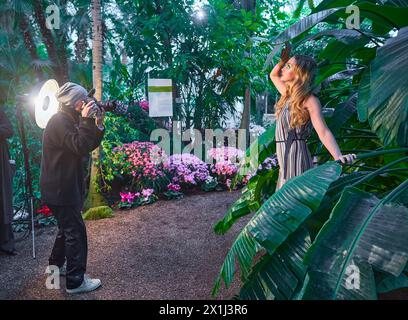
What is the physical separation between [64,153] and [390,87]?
221 cm

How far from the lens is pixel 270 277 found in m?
1.54

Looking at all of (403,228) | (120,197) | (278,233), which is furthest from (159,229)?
(403,228)

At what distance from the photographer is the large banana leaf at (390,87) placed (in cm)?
133

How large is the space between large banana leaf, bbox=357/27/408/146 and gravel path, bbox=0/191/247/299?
1.85 meters

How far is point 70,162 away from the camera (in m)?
2.69

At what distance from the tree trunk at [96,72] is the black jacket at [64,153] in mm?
2413

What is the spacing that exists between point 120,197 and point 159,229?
1.69 m

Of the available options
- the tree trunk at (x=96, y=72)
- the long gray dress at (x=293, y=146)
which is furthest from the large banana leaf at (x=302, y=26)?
the tree trunk at (x=96, y=72)

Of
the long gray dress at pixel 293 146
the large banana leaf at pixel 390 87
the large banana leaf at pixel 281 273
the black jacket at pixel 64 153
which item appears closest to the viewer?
the large banana leaf at pixel 390 87

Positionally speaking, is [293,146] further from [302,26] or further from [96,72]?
[96,72]

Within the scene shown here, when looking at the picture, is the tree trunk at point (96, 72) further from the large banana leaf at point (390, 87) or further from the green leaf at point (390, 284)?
the green leaf at point (390, 284)

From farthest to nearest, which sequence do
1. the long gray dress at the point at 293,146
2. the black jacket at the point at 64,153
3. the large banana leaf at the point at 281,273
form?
the black jacket at the point at 64,153 < the long gray dress at the point at 293,146 < the large banana leaf at the point at 281,273

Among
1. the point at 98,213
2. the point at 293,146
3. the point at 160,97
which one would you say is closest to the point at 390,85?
the point at 293,146

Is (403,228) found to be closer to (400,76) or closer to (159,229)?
(400,76)
